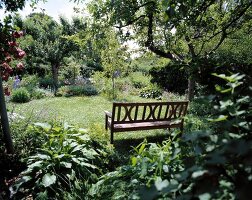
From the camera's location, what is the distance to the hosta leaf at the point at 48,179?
10.6 feet

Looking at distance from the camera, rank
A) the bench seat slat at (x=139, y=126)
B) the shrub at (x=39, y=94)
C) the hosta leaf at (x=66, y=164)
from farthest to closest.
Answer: the shrub at (x=39, y=94), the bench seat slat at (x=139, y=126), the hosta leaf at (x=66, y=164)

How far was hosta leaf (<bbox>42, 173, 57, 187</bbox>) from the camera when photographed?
3232 mm

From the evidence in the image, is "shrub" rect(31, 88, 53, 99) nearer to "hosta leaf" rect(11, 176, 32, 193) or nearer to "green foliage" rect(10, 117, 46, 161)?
"green foliage" rect(10, 117, 46, 161)

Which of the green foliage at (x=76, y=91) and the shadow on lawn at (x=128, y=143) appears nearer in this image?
the shadow on lawn at (x=128, y=143)

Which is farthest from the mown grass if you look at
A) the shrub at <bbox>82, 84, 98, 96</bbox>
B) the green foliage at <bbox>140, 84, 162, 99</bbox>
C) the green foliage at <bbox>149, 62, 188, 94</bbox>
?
the green foliage at <bbox>149, 62, 188, 94</bbox>

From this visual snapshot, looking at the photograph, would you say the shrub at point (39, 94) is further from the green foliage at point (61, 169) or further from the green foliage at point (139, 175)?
the green foliage at point (139, 175)

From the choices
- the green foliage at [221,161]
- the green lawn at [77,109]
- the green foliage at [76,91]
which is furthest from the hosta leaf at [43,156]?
the green foliage at [76,91]

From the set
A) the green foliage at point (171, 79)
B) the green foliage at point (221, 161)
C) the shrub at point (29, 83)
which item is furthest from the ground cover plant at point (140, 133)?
the green foliage at point (171, 79)

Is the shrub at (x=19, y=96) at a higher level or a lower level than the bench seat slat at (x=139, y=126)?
lower

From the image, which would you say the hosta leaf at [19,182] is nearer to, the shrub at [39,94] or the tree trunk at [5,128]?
the tree trunk at [5,128]

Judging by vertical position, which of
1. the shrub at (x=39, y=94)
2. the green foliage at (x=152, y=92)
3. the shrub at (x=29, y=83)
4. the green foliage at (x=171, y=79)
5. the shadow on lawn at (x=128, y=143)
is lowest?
the shrub at (x=39, y=94)

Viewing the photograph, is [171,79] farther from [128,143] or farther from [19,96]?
[128,143]

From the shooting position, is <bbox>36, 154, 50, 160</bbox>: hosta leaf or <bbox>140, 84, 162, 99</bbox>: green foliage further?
<bbox>140, 84, 162, 99</bbox>: green foliage

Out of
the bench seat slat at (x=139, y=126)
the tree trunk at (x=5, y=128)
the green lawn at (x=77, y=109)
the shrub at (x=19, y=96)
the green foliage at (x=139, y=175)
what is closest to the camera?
the green foliage at (x=139, y=175)
